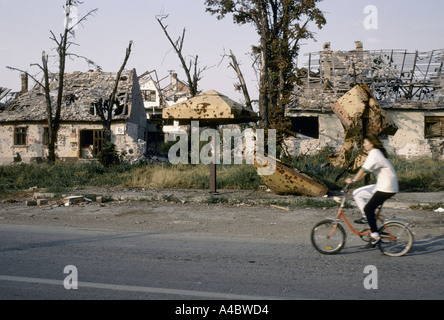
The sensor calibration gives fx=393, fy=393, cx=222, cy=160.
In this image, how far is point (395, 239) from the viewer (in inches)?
211

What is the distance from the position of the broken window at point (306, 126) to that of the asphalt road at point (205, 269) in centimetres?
1673

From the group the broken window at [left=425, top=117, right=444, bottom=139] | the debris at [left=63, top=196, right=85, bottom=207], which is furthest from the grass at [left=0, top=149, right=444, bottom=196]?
the broken window at [left=425, top=117, right=444, bottom=139]

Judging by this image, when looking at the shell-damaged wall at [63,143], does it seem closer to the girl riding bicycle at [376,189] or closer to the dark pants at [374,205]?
the girl riding bicycle at [376,189]

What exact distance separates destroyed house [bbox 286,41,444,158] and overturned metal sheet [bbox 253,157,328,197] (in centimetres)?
1091

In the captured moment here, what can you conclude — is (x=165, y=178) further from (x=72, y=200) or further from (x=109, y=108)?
(x=109, y=108)

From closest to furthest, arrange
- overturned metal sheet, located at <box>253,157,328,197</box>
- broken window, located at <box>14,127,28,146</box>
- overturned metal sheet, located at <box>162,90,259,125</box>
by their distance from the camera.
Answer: overturned metal sheet, located at <box>162,90,259,125</box>, overturned metal sheet, located at <box>253,157,328,197</box>, broken window, located at <box>14,127,28,146</box>

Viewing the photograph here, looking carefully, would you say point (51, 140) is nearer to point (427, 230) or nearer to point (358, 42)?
point (358, 42)

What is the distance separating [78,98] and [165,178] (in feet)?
64.5

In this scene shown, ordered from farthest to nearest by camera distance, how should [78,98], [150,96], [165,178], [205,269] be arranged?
[150,96] → [78,98] → [165,178] → [205,269]

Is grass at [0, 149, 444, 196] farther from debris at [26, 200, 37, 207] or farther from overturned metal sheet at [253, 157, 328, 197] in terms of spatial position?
debris at [26, 200, 37, 207]

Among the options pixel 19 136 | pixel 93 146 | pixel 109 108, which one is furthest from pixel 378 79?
pixel 19 136

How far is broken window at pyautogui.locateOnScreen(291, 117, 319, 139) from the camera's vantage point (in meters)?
22.7

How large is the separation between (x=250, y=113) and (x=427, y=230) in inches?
221

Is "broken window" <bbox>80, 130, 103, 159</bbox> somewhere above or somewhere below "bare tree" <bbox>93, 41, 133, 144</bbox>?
below
